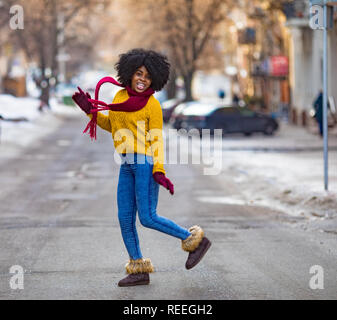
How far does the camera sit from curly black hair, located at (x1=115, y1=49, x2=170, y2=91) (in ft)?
23.1

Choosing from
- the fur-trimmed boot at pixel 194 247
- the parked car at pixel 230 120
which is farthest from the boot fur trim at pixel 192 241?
the parked car at pixel 230 120

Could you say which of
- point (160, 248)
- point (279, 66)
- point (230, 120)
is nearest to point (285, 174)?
point (160, 248)

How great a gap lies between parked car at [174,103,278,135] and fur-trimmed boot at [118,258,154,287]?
28.3m

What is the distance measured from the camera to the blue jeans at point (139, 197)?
691 cm

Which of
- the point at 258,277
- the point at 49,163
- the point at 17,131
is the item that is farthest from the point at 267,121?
the point at 258,277

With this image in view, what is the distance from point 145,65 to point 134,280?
168 cm

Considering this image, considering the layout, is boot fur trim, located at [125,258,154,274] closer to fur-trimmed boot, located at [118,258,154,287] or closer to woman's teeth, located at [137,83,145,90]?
fur-trimmed boot, located at [118,258,154,287]

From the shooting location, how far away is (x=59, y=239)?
9711 millimetres

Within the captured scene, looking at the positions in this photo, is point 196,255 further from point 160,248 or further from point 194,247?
point 160,248

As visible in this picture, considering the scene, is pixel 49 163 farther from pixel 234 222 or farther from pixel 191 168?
pixel 234 222

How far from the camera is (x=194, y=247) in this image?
7.03 metres

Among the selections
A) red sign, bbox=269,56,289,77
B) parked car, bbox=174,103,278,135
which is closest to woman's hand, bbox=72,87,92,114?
parked car, bbox=174,103,278,135

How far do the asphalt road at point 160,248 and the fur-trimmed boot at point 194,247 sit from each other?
0.18 metres

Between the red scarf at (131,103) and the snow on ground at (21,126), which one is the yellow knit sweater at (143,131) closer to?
the red scarf at (131,103)
